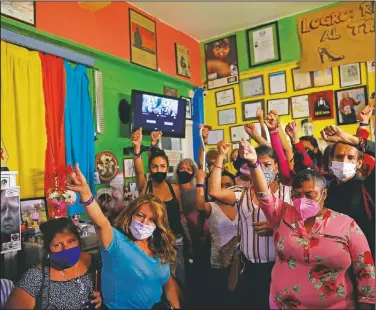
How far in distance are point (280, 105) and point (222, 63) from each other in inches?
28.5

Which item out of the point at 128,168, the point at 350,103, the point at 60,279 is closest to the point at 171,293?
the point at 60,279

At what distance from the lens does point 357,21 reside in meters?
2.72

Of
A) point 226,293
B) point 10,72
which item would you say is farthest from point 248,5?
point 226,293

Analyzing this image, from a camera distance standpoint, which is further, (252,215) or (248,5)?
(248,5)

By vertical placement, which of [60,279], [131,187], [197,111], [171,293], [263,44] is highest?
[263,44]

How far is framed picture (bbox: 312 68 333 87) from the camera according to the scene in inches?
113

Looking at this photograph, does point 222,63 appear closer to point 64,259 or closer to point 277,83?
point 277,83

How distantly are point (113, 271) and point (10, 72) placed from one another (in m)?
1.29

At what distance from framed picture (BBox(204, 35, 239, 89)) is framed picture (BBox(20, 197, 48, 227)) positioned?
78.7 inches

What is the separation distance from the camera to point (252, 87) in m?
3.13

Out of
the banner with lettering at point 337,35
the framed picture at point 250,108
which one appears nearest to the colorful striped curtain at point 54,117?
the framed picture at point 250,108

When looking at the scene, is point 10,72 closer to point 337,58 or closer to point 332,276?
point 332,276

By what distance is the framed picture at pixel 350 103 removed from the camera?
2.73m

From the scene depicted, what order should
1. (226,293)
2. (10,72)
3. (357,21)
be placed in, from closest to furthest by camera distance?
1. (226,293)
2. (10,72)
3. (357,21)
